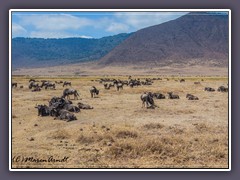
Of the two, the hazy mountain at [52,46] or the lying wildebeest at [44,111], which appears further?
the lying wildebeest at [44,111]

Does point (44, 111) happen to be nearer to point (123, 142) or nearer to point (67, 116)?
point (67, 116)

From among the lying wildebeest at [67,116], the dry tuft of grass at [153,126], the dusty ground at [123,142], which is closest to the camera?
the dusty ground at [123,142]

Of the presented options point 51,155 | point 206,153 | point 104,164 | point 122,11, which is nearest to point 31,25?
point 122,11

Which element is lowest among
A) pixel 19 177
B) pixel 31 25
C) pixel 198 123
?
pixel 19 177

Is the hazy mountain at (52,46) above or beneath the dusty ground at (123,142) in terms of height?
above

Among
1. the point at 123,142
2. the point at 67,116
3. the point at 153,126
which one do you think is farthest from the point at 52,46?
the point at 123,142

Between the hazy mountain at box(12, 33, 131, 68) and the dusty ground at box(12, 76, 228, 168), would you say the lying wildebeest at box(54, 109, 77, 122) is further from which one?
the hazy mountain at box(12, 33, 131, 68)

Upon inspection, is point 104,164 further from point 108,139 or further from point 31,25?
point 31,25

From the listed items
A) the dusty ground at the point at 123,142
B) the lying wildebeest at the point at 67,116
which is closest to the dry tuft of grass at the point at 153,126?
the dusty ground at the point at 123,142

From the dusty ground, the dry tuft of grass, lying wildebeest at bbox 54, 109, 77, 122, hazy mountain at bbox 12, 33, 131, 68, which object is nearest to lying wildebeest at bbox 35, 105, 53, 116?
lying wildebeest at bbox 54, 109, 77, 122

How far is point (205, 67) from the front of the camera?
58500 mm

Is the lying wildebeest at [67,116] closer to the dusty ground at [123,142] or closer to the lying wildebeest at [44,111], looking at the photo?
the dusty ground at [123,142]

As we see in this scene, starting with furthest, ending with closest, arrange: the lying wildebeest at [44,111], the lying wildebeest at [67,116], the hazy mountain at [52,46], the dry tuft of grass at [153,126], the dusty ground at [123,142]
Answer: the lying wildebeest at [44,111] → the lying wildebeest at [67,116] → the dry tuft of grass at [153,126] → the hazy mountain at [52,46] → the dusty ground at [123,142]
